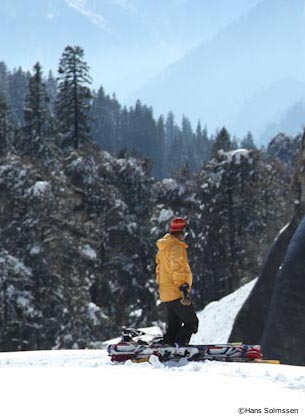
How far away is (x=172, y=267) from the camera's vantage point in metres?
8.66

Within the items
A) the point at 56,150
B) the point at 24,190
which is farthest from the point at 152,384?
the point at 56,150

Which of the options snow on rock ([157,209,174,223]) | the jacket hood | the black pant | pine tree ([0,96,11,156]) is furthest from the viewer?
pine tree ([0,96,11,156])

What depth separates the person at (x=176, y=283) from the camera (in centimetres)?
868

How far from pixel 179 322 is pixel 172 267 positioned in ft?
3.44

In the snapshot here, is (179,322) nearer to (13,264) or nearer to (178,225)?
(178,225)

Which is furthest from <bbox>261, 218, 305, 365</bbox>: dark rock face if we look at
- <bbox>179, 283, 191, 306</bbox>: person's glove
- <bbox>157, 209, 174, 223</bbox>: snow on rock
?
<bbox>157, 209, 174, 223</bbox>: snow on rock

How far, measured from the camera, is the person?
28.5ft

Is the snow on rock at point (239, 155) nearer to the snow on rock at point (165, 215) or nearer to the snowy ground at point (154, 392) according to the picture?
the snow on rock at point (165, 215)

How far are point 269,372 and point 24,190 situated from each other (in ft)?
89.4

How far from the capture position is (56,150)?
53.5 metres

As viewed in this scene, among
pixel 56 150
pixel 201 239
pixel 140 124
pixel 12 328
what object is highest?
pixel 140 124

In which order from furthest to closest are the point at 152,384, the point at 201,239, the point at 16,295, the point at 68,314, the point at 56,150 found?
the point at 56,150, the point at 201,239, the point at 68,314, the point at 16,295, the point at 152,384

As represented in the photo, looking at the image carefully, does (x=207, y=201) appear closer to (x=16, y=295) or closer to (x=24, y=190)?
(x=24, y=190)

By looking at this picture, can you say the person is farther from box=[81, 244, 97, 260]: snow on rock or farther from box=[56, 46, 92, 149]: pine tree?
box=[56, 46, 92, 149]: pine tree
